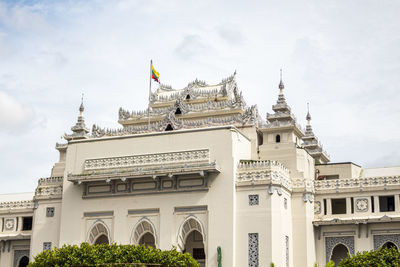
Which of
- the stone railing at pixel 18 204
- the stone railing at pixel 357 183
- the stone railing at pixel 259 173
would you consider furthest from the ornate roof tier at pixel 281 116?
the stone railing at pixel 18 204

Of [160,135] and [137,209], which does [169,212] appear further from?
[160,135]

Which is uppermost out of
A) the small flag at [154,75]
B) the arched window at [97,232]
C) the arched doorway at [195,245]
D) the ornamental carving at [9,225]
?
the small flag at [154,75]

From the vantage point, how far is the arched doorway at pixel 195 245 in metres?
37.8

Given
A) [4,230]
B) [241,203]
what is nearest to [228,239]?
[241,203]

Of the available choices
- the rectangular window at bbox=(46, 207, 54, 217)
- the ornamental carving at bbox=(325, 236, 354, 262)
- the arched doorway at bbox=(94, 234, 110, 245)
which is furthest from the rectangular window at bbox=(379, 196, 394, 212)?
the rectangular window at bbox=(46, 207, 54, 217)

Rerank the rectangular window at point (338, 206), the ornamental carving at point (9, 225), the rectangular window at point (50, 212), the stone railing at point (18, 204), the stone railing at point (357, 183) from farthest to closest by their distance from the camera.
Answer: the ornamental carving at point (9, 225) < the stone railing at point (18, 204) < the rectangular window at point (50, 212) < the rectangular window at point (338, 206) < the stone railing at point (357, 183)

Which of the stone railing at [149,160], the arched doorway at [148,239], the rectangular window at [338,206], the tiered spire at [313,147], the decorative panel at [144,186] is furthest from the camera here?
the tiered spire at [313,147]

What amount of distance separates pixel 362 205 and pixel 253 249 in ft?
25.6

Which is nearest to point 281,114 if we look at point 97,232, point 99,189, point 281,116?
point 281,116

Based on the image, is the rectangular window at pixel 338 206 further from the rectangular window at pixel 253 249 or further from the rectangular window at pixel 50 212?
the rectangular window at pixel 50 212

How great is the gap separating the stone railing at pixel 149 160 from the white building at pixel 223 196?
0.21 feet

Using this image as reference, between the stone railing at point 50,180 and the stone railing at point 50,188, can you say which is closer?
the stone railing at point 50,188

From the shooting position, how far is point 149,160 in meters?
37.2

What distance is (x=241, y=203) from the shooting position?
3506 cm
